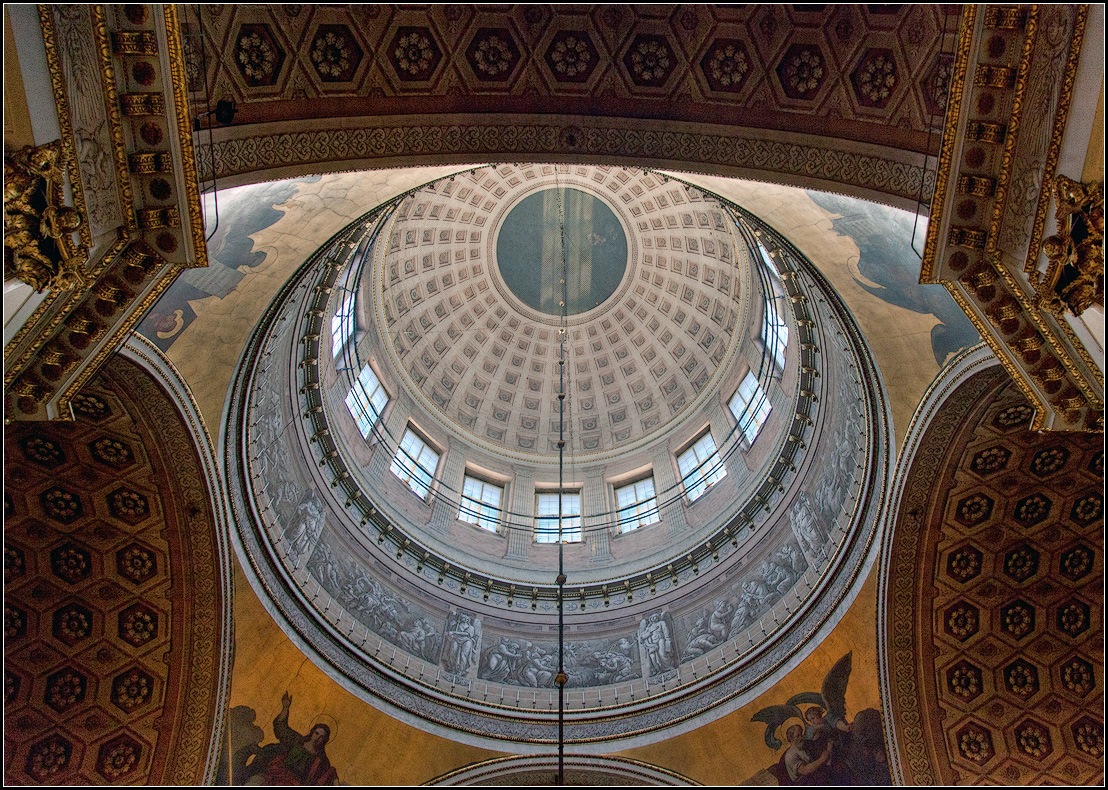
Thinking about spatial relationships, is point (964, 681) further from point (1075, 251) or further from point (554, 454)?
point (554, 454)

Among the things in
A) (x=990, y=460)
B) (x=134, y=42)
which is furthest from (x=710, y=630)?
(x=134, y=42)

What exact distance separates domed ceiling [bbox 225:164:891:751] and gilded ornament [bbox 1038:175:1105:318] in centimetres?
507

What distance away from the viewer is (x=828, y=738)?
14.3 meters

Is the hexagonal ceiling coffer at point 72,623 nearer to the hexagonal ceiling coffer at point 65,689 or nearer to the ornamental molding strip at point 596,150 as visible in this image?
the hexagonal ceiling coffer at point 65,689

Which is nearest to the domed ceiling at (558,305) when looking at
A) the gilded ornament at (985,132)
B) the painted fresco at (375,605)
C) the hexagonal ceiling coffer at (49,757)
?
the painted fresco at (375,605)

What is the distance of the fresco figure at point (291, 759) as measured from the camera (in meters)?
13.9

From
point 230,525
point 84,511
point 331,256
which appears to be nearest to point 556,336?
point 331,256

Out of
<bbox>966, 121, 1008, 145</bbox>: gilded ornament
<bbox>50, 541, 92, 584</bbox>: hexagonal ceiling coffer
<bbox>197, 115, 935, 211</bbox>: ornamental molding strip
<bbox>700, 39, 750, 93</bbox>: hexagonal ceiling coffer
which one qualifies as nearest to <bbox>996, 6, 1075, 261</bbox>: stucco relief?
<bbox>966, 121, 1008, 145</bbox>: gilded ornament

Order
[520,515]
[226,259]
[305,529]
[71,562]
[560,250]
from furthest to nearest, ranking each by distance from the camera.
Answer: [560,250] < [520,515] < [305,529] < [71,562] < [226,259]

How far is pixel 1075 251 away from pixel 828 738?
10606 millimetres

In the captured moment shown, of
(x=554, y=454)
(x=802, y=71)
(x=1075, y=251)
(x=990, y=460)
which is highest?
(x=554, y=454)

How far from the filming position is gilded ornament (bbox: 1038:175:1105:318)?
6.32m

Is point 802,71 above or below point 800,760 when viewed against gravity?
above

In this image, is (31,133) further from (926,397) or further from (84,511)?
(926,397)
